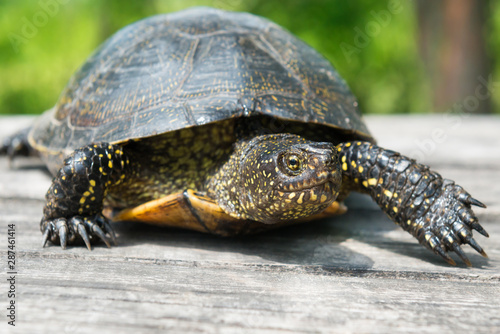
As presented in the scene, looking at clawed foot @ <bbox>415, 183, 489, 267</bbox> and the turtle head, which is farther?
clawed foot @ <bbox>415, 183, 489, 267</bbox>

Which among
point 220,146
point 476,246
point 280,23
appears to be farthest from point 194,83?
point 280,23

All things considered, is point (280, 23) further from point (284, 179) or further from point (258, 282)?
point (258, 282)

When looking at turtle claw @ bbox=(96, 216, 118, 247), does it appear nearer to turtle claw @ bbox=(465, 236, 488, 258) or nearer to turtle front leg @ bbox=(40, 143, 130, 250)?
turtle front leg @ bbox=(40, 143, 130, 250)

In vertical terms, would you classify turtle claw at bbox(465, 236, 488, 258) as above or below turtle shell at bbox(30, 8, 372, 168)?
below

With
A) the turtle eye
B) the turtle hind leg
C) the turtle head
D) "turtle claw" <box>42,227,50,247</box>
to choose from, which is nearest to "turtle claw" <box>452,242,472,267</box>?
the turtle head

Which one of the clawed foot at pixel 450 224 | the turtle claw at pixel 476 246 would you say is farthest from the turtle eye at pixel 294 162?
the turtle claw at pixel 476 246

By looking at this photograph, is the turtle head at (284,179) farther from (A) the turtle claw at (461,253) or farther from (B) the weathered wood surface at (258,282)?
(A) the turtle claw at (461,253)
